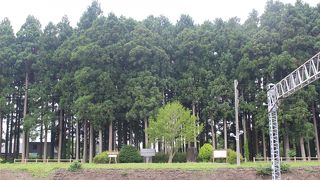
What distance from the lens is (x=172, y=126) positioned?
34.9m

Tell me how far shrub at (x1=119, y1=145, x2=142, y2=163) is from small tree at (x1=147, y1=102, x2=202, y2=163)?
6.60ft

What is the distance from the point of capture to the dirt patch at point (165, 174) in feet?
88.4

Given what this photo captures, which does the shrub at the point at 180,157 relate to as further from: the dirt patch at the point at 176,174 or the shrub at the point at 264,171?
the shrub at the point at 264,171

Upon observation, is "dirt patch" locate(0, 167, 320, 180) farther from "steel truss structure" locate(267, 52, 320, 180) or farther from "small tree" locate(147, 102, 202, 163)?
"small tree" locate(147, 102, 202, 163)

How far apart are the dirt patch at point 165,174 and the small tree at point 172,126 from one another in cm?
723

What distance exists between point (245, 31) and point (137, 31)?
11109mm

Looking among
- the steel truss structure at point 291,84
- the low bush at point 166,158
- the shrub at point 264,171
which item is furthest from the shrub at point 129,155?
the steel truss structure at point 291,84

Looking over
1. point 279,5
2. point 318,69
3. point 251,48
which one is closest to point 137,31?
point 251,48

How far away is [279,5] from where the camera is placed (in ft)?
137

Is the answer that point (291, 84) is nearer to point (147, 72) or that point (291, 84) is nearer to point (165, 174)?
point (165, 174)

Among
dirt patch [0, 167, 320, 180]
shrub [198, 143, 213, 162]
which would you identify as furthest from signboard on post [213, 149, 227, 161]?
dirt patch [0, 167, 320, 180]

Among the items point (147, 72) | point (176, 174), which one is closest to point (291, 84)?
point (176, 174)

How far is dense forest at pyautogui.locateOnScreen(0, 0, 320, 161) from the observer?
1503 inches

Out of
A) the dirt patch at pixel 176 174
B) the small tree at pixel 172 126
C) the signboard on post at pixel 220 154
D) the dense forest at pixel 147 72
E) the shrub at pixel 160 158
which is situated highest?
the dense forest at pixel 147 72
